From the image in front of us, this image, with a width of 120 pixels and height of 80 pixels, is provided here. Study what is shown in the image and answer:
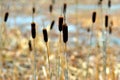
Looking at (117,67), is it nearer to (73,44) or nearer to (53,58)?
(53,58)

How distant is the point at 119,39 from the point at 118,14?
9.62 feet

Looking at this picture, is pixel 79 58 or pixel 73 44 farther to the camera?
pixel 73 44

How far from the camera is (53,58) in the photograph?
5.65 m

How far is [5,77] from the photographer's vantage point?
4.79 meters

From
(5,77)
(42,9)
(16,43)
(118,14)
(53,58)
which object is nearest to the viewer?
(5,77)

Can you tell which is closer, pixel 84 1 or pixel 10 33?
pixel 10 33

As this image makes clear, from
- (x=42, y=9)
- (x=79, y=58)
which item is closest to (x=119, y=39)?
(x=79, y=58)

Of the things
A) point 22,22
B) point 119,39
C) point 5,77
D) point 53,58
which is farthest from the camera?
point 22,22

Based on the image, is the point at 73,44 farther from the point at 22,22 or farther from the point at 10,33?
the point at 22,22

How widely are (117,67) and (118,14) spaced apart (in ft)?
19.6

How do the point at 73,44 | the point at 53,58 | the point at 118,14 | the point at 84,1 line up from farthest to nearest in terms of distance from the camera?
1. the point at 84,1
2. the point at 118,14
3. the point at 73,44
4. the point at 53,58

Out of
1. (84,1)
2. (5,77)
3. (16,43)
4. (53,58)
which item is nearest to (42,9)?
(84,1)

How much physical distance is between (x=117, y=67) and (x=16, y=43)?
228cm

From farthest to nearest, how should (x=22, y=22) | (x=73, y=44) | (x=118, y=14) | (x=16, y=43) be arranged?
(x=118, y=14) < (x=22, y=22) < (x=73, y=44) < (x=16, y=43)
